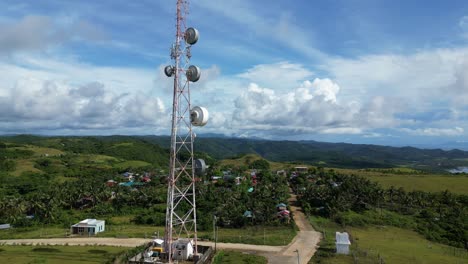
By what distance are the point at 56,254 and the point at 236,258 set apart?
64.9ft

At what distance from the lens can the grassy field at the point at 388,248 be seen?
36.1m

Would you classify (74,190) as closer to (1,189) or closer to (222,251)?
(1,189)

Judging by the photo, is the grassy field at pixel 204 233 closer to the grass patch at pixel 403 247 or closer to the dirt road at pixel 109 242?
the dirt road at pixel 109 242

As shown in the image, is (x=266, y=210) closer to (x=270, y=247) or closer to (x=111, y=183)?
(x=270, y=247)

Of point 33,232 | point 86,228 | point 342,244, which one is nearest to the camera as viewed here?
point 342,244

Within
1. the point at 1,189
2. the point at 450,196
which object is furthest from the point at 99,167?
the point at 450,196

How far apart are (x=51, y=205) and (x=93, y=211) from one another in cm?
718

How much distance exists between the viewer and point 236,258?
34562 mm

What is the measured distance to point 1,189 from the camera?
82.8m

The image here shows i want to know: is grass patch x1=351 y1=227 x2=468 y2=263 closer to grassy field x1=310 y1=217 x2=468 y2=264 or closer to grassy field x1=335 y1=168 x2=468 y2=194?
grassy field x1=310 y1=217 x2=468 y2=264

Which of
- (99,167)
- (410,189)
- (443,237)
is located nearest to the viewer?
(443,237)

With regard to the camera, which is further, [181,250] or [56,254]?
[56,254]

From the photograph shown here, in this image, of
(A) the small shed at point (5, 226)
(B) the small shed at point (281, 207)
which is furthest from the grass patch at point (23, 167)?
(B) the small shed at point (281, 207)

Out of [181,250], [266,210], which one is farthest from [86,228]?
[266,210]
